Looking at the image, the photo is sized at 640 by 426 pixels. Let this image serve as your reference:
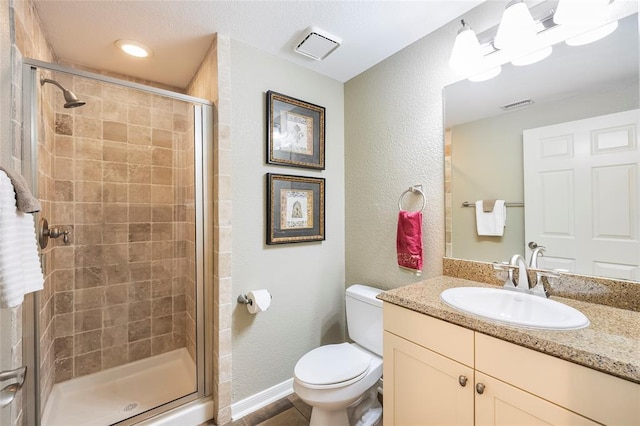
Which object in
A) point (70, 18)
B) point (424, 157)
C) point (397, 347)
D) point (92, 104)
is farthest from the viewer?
point (92, 104)

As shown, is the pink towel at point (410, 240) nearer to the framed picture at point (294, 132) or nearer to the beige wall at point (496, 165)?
the beige wall at point (496, 165)

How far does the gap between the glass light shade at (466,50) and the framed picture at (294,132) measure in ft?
3.05

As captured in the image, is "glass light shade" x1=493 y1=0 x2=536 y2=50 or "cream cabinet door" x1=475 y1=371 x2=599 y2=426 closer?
"cream cabinet door" x1=475 y1=371 x2=599 y2=426

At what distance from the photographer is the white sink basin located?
2.80 ft

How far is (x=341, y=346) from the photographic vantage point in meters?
1.66

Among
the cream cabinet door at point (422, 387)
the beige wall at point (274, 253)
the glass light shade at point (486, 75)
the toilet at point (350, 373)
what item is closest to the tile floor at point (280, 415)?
the beige wall at point (274, 253)

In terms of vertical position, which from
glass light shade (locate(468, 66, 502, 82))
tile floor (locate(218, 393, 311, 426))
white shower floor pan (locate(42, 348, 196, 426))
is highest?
glass light shade (locate(468, 66, 502, 82))

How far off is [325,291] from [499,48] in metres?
1.79

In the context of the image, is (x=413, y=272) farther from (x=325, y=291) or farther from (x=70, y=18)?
(x=70, y=18)

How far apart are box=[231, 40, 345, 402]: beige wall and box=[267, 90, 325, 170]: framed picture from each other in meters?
0.06

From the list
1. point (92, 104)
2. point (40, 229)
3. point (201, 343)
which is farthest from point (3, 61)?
point (201, 343)

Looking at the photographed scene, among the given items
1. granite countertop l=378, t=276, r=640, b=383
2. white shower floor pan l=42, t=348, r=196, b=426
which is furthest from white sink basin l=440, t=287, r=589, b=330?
white shower floor pan l=42, t=348, r=196, b=426

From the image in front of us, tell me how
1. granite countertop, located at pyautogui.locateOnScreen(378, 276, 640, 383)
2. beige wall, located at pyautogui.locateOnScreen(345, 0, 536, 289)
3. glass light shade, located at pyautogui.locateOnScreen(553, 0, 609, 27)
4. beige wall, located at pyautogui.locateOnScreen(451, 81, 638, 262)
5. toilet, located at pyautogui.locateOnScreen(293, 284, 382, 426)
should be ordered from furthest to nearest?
beige wall, located at pyautogui.locateOnScreen(345, 0, 536, 289) → toilet, located at pyautogui.locateOnScreen(293, 284, 382, 426) → beige wall, located at pyautogui.locateOnScreen(451, 81, 638, 262) → glass light shade, located at pyautogui.locateOnScreen(553, 0, 609, 27) → granite countertop, located at pyautogui.locateOnScreen(378, 276, 640, 383)

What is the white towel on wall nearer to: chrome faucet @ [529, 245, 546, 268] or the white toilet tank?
the white toilet tank
